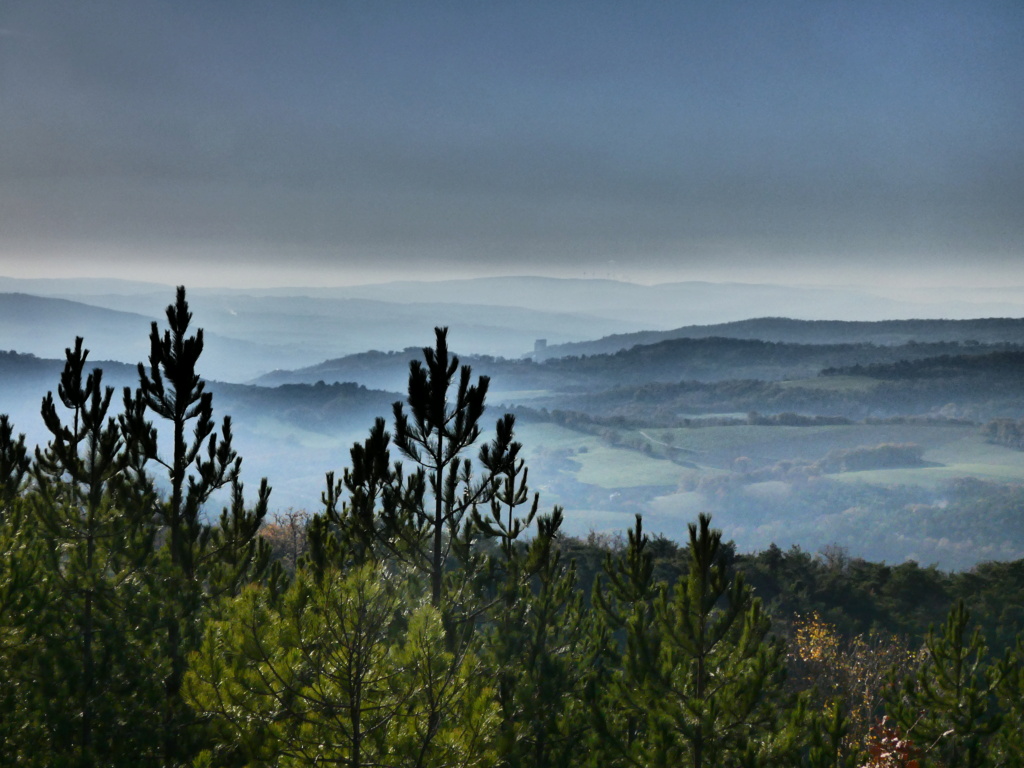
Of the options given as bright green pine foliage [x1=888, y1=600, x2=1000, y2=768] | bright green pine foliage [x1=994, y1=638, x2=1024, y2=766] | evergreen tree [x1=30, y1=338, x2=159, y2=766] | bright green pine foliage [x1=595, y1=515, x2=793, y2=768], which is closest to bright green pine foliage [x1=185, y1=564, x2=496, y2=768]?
bright green pine foliage [x1=595, y1=515, x2=793, y2=768]

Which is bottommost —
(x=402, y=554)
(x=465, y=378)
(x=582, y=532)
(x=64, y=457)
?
(x=582, y=532)

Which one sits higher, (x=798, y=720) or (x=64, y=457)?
(x=64, y=457)

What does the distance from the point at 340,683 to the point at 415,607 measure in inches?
71.2

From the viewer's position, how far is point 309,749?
6184 millimetres

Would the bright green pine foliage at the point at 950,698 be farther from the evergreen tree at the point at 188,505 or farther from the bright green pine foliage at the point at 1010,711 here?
the evergreen tree at the point at 188,505

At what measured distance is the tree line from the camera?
8.54 meters

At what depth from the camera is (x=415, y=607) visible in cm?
791

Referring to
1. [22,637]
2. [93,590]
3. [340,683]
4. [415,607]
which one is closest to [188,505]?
[93,590]

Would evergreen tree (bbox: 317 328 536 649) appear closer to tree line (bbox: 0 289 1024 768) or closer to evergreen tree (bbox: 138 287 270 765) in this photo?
tree line (bbox: 0 289 1024 768)

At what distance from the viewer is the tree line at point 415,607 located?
8.54 meters

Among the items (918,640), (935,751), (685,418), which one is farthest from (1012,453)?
(935,751)

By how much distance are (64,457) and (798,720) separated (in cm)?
832

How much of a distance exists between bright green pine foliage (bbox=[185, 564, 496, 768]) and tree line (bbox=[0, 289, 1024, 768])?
399 mm

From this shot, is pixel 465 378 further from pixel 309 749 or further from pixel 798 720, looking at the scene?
pixel 798 720
